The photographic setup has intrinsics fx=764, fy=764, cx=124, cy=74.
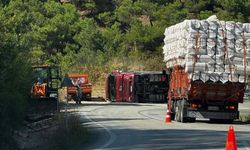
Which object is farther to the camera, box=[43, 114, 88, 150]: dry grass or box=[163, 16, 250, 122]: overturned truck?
box=[163, 16, 250, 122]: overturned truck

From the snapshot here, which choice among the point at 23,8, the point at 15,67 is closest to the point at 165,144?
the point at 15,67

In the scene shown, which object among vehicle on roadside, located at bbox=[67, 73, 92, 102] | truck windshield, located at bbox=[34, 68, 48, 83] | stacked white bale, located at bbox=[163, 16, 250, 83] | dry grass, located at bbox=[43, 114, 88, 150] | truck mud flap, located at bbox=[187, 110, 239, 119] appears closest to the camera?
dry grass, located at bbox=[43, 114, 88, 150]

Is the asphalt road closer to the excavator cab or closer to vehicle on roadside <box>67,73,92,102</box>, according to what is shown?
the excavator cab

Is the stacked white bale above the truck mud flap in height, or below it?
above

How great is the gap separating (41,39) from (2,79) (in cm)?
5183

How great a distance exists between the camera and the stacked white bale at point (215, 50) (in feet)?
104

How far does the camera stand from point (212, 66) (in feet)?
104

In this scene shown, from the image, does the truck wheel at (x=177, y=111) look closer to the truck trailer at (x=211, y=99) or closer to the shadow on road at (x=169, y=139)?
the truck trailer at (x=211, y=99)

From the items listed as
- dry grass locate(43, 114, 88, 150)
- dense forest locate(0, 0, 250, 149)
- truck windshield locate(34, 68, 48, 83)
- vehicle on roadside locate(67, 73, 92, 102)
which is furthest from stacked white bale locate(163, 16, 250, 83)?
dense forest locate(0, 0, 250, 149)

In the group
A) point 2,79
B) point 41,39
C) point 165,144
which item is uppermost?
point 41,39

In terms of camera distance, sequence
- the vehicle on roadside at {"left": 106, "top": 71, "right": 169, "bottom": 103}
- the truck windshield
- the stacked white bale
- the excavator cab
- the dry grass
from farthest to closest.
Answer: the vehicle on roadside at {"left": 106, "top": 71, "right": 169, "bottom": 103} → the truck windshield → the excavator cab → the stacked white bale → the dry grass

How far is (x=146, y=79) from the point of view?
209 feet

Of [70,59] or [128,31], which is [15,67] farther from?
[128,31]

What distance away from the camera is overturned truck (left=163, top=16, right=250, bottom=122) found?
104ft
